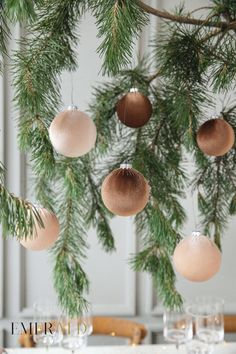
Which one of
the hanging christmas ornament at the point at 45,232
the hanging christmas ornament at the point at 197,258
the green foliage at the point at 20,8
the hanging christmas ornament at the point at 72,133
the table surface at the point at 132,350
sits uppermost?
the green foliage at the point at 20,8

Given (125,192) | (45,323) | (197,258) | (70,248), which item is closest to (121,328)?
(45,323)

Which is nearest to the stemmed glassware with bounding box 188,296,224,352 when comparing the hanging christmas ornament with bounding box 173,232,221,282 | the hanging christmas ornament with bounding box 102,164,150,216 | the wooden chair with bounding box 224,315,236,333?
the wooden chair with bounding box 224,315,236,333

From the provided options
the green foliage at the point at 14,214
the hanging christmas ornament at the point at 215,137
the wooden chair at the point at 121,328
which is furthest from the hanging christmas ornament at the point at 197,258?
the wooden chair at the point at 121,328

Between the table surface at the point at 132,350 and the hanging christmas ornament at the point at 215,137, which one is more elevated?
the hanging christmas ornament at the point at 215,137

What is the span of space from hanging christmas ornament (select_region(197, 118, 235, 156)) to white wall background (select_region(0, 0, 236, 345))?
101cm

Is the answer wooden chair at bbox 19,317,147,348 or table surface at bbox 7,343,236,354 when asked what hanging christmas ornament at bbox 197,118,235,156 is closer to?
table surface at bbox 7,343,236,354

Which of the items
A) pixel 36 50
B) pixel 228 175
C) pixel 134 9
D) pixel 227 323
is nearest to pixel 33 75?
pixel 36 50

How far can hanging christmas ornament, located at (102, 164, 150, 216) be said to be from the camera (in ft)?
1.70

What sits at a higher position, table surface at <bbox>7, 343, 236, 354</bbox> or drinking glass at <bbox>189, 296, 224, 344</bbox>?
drinking glass at <bbox>189, 296, 224, 344</bbox>

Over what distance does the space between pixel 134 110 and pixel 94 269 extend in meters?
1.15

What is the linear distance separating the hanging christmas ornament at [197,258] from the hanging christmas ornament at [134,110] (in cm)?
14

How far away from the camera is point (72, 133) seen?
536mm

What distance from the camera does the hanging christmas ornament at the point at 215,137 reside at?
2.06 ft

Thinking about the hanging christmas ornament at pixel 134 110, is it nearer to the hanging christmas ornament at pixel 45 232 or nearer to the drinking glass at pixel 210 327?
the hanging christmas ornament at pixel 45 232
